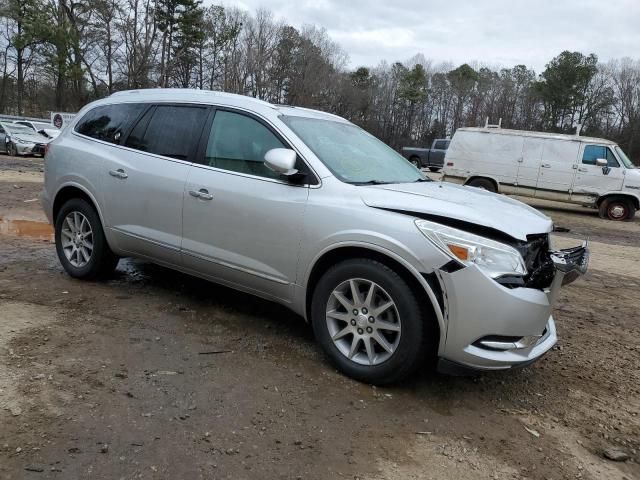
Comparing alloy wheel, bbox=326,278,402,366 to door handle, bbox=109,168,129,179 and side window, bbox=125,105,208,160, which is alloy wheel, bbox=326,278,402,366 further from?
door handle, bbox=109,168,129,179

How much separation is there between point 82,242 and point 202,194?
1701 mm

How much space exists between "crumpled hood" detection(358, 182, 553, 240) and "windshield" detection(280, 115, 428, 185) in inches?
9.4

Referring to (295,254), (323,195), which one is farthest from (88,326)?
(323,195)

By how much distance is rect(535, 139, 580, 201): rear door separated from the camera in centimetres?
1567

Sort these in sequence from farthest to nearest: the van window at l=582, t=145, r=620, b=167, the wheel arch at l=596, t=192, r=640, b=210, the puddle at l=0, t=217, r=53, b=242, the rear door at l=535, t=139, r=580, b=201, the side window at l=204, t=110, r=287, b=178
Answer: the rear door at l=535, t=139, r=580, b=201 < the van window at l=582, t=145, r=620, b=167 < the wheel arch at l=596, t=192, r=640, b=210 < the puddle at l=0, t=217, r=53, b=242 < the side window at l=204, t=110, r=287, b=178

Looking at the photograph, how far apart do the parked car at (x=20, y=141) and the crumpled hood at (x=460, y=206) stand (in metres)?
22.9

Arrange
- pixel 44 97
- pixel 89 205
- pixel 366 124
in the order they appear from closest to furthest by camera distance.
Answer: pixel 89 205, pixel 44 97, pixel 366 124

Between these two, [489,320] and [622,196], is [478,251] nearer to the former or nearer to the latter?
[489,320]

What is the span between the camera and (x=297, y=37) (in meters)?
54.7

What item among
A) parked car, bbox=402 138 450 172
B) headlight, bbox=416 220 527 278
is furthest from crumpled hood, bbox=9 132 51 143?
headlight, bbox=416 220 527 278

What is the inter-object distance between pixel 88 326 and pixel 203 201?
1.28 meters

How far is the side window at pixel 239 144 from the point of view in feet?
12.9

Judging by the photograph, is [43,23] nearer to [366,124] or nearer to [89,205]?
[366,124]

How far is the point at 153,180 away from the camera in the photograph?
14.4 feet
